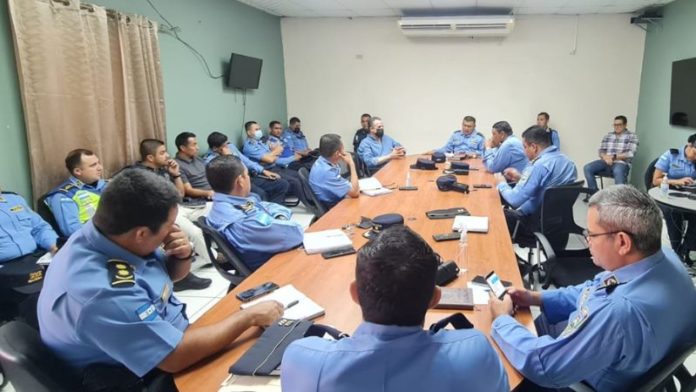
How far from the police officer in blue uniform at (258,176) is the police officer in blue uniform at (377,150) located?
1.18m

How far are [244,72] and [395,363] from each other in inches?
235

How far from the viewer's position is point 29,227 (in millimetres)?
2879

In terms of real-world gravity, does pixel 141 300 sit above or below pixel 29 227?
above

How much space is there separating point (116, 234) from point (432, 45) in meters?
7.05

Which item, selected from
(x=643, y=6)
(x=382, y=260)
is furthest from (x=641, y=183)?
(x=382, y=260)

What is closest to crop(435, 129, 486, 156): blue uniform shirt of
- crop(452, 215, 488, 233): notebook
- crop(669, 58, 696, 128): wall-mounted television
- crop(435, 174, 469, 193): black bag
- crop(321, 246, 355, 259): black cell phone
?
crop(669, 58, 696, 128): wall-mounted television

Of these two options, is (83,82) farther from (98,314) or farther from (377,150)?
(377,150)

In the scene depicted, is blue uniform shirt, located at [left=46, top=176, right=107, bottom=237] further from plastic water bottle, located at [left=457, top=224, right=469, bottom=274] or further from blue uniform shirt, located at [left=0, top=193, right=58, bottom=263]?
plastic water bottle, located at [left=457, top=224, right=469, bottom=274]

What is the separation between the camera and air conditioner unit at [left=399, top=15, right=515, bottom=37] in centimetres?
667

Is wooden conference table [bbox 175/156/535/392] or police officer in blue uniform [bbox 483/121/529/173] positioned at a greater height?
police officer in blue uniform [bbox 483/121/529/173]

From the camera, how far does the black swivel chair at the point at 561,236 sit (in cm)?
264

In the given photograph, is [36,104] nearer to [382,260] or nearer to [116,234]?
[116,234]

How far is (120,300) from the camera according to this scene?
1.22m

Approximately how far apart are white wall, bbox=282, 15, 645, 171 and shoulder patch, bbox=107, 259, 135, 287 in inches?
271
